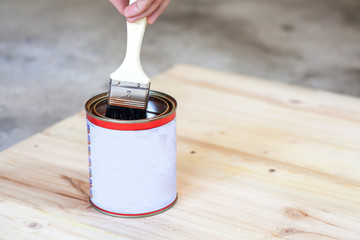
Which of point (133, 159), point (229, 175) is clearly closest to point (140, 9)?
point (133, 159)

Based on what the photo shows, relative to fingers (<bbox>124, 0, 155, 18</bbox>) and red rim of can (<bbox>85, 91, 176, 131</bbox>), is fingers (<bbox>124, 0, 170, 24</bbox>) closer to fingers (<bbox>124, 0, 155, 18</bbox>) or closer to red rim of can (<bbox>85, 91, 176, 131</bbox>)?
fingers (<bbox>124, 0, 155, 18</bbox>)

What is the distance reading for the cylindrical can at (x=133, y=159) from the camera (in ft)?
2.40

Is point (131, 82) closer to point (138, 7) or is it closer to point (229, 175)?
point (138, 7)

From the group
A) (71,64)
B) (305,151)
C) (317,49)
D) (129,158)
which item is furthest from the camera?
(317,49)

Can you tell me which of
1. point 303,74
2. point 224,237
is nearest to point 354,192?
point 224,237

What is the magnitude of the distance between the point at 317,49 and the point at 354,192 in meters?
1.72

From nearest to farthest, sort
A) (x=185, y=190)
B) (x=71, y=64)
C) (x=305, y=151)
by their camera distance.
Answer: (x=185, y=190) < (x=305, y=151) < (x=71, y=64)

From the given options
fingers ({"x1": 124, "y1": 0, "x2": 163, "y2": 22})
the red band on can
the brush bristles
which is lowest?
the brush bristles

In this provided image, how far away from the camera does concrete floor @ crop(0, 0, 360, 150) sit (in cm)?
193

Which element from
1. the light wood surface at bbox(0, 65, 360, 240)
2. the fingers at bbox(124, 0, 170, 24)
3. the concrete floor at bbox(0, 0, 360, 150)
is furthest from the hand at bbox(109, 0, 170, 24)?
the concrete floor at bbox(0, 0, 360, 150)

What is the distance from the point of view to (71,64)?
222 cm

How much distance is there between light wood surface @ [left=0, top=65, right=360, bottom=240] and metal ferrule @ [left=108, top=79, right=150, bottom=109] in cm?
17

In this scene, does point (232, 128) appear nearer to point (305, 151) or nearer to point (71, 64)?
point (305, 151)

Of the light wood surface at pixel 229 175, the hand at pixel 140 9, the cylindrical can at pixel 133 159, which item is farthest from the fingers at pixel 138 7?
the light wood surface at pixel 229 175
